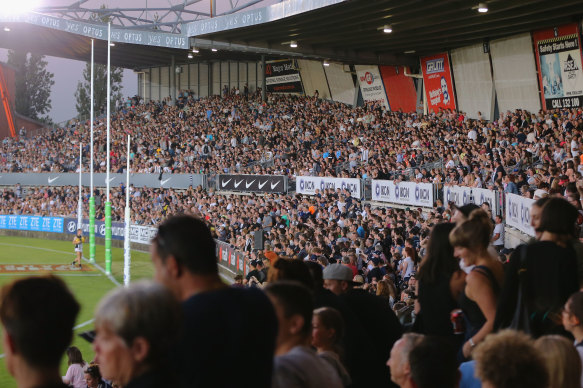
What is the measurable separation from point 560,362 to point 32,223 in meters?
41.9

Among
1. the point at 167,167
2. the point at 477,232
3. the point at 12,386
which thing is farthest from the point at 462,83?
the point at 477,232

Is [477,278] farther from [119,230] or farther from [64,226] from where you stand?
[64,226]

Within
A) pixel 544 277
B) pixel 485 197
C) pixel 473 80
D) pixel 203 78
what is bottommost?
pixel 544 277

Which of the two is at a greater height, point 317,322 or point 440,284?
point 440,284

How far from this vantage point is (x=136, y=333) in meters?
2.29

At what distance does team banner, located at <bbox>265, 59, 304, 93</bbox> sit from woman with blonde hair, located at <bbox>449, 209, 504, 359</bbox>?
130 feet

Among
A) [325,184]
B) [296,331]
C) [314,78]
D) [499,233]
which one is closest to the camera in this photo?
[296,331]

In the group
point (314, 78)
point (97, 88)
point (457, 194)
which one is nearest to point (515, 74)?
point (457, 194)

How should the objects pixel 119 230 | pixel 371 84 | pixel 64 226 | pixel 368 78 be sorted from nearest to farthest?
pixel 119 230 < pixel 371 84 < pixel 368 78 < pixel 64 226

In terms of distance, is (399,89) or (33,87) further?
(33,87)

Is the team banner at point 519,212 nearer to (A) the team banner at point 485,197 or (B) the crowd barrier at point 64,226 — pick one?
(A) the team banner at point 485,197

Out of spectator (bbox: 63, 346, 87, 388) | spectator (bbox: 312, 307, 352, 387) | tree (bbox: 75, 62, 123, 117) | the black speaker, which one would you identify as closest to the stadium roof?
the black speaker

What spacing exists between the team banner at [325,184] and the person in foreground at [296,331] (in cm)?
2145

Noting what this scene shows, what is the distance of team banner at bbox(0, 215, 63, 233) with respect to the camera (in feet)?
131
